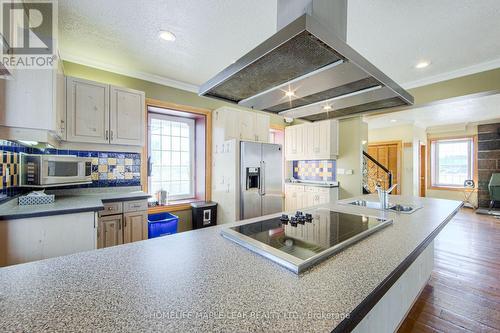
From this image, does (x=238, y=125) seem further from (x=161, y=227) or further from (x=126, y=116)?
(x=161, y=227)

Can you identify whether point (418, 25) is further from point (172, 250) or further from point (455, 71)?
point (172, 250)

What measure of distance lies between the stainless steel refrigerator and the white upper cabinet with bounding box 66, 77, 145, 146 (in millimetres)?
1502

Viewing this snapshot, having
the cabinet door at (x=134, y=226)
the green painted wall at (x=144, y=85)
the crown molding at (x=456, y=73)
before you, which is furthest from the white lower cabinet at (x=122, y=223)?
the crown molding at (x=456, y=73)

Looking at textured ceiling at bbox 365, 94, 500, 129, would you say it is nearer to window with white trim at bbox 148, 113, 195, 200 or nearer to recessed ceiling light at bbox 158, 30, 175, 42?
window with white trim at bbox 148, 113, 195, 200

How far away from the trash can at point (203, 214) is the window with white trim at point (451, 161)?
25.7ft

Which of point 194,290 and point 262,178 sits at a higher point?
point 262,178

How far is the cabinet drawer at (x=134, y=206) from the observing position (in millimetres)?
2541

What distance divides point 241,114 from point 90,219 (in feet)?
8.45

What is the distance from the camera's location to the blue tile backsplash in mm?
2074

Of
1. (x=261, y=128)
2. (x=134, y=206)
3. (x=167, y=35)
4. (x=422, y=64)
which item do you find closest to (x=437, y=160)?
(x=422, y=64)

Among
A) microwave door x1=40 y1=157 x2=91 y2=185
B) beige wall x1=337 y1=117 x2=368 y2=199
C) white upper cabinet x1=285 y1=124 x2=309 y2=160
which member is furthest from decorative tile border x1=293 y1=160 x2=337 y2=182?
microwave door x1=40 y1=157 x2=91 y2=185

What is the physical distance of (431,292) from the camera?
2219 millimetres

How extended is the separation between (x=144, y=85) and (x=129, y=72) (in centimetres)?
24

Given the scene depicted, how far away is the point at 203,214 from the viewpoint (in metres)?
3.48
